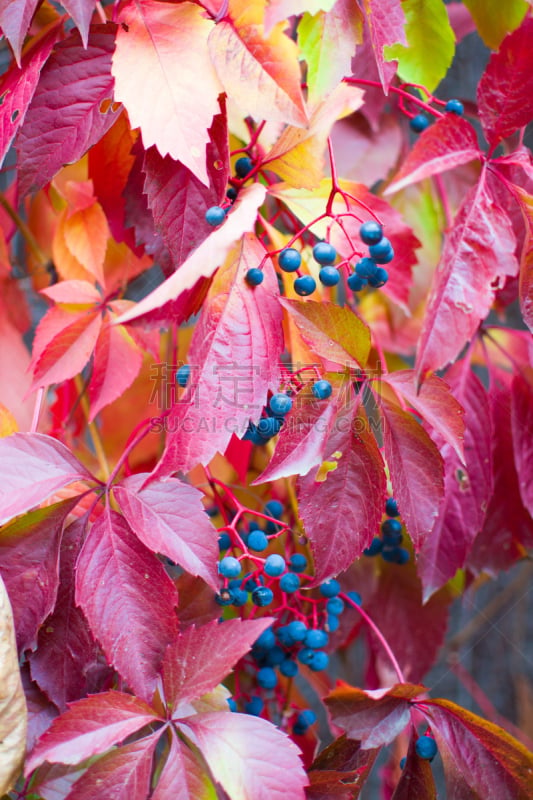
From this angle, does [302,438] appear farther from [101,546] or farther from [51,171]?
[51,171]

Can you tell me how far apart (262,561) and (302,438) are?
0.46 feet

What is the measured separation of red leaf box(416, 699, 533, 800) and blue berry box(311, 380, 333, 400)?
0.23m

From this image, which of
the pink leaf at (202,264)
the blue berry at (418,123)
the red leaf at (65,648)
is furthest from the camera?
the blue berry at (418,123)

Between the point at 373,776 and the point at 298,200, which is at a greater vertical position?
the point at 298,200

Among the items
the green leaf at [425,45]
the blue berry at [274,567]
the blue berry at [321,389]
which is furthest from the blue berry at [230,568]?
the green leaf at [425,45]

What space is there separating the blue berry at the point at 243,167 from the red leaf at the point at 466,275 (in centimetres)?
17

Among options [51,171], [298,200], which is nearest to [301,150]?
[298,200]

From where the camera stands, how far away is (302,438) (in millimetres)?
447

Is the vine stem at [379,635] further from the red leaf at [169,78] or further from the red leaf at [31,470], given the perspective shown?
the red leaf at [169,78]

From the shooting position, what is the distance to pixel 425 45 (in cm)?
60

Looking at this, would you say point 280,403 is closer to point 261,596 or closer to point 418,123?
point 261,596

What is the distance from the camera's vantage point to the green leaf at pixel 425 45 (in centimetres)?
58

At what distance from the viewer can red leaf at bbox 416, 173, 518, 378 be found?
1.30 ft

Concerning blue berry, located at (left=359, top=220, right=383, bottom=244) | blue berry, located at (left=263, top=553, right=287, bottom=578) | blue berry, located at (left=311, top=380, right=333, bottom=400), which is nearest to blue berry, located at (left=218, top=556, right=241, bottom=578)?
blue berry, located at (left=263, top=553, right=287, bottom=578)
